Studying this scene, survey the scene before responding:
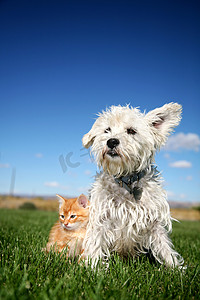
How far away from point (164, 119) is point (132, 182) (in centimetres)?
109

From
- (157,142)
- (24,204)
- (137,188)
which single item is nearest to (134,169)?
(137,188)

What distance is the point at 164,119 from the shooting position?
3.72 metres

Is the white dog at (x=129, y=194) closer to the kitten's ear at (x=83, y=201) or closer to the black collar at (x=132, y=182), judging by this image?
the black collar at (x=132, y=182)

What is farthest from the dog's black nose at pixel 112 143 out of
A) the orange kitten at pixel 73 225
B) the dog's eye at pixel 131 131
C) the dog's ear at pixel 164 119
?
the orange kitten at pixel 73 225

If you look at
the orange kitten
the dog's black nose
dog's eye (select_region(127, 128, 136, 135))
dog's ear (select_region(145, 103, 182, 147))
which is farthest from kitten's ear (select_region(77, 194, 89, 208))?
dog's ear (select_region(145, 103, 182, 147))

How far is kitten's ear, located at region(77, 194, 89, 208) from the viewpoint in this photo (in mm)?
3783

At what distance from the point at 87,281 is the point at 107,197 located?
114 cm

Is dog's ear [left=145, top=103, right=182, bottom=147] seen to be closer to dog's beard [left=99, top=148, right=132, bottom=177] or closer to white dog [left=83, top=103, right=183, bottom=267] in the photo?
white dog [left=83, top=103, right=183, bottom=267]

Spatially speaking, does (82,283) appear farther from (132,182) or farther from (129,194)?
(132,182)

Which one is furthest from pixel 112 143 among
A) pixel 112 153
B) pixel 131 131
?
pixel 131 131

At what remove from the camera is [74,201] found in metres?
4.02

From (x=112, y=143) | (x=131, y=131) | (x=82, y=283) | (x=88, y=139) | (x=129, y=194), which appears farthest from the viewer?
(x=88, y=139)

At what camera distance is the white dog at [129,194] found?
3301 millimetres

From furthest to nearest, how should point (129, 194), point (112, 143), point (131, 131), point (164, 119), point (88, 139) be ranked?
1. point (88, 139)
2. point (164, 119)
3. point (131, 131)
4. point (129, 194)
5. point (112, 143)
